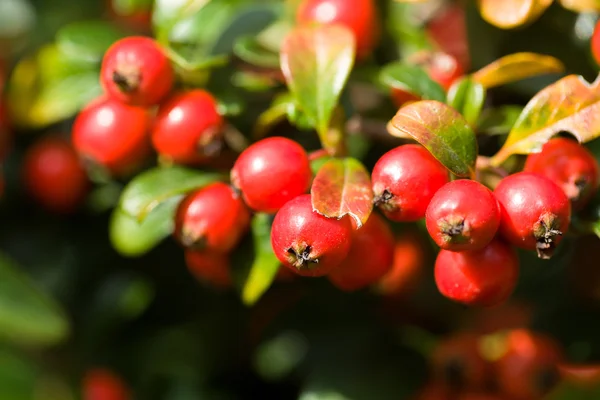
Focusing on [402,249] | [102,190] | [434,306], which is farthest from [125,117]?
[434,306]

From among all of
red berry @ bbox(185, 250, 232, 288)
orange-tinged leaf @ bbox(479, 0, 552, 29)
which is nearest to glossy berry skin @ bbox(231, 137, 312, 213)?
red berry @ bbox(185, 250, 232, 288)

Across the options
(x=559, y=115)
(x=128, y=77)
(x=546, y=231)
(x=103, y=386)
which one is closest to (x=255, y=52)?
(x=128, y=77)

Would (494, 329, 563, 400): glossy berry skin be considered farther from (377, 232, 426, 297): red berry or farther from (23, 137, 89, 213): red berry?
(23, 137, 89, 213): red berry

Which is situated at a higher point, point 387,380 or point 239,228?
point 239,228

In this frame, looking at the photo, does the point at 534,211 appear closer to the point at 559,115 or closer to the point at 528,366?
the point at 559,115

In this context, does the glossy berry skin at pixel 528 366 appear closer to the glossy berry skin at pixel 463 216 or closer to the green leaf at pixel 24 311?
the glossy berry skin at pixel 463 216

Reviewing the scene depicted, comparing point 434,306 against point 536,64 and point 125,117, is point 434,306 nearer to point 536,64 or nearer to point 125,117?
point 536,64
